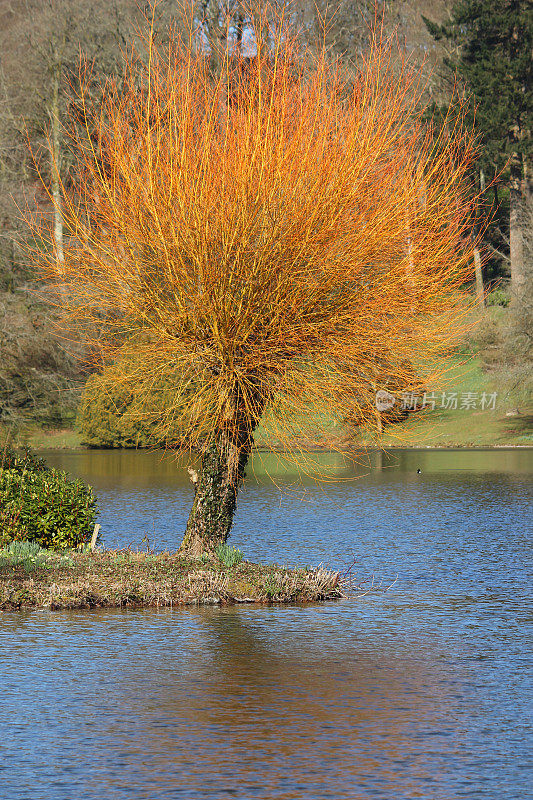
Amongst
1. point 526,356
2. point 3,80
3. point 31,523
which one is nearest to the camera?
point 31,523

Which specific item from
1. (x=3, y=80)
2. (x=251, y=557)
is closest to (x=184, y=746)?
(x=251, y=557)

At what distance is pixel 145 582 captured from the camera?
43.7ft

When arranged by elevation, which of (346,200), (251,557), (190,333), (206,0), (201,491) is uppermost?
(206,0)

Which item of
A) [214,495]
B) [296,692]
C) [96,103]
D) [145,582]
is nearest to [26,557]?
[145,582]

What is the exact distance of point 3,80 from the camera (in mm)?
51281

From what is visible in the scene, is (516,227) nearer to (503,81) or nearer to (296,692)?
(503,81)

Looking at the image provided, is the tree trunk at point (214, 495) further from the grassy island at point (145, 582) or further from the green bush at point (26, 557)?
the green bush at point (26, 557)

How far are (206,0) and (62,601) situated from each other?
87.8 feet

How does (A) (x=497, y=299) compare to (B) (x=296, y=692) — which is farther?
(A) (x=497, y=299)

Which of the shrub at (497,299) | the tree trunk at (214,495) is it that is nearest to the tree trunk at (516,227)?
the shrub at (497,299)

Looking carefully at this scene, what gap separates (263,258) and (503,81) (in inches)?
1706

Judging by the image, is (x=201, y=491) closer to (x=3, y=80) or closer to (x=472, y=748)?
(x=472, y=748)

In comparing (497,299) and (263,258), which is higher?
(497,299)

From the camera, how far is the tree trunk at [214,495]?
49.2 ft
